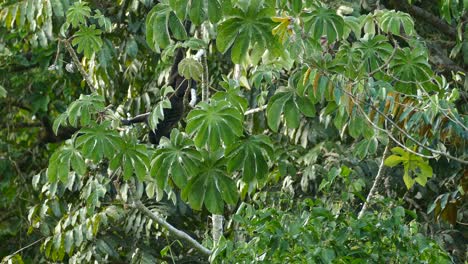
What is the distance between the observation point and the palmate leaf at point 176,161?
3.77 m

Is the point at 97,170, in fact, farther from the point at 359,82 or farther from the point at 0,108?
the point at 359,82

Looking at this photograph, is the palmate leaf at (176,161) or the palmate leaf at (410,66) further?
the palmate leaf at (410,66)

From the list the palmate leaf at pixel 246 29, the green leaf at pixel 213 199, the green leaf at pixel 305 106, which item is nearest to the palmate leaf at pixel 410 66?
the green leaf at pixel 305 106

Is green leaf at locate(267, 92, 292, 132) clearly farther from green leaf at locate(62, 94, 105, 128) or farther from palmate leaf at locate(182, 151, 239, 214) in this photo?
green leaf at locate(62, 94, 105, 128)

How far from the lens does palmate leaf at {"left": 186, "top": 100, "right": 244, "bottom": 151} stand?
12.0 ft

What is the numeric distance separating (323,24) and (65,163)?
1.10m

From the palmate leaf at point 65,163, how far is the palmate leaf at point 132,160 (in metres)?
0.13

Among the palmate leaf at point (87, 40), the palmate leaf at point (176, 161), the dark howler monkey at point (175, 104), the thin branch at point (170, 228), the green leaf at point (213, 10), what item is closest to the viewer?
the green leaf at point (213, 10)

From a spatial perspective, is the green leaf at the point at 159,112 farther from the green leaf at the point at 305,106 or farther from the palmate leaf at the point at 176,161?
the green leaf at the point at 305,106

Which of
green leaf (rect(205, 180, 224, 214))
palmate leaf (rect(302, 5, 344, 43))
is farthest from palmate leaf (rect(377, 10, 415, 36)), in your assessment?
green leaf (rect(205, 180, 224, 214))

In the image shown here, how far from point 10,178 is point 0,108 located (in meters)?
0.59

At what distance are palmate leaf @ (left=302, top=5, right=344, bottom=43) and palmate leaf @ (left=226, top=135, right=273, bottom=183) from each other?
0.45 metres

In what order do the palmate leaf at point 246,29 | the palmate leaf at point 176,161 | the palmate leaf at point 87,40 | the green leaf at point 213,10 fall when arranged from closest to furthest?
the green leaf at point 213,10
the palmate leaf at point 246,29
the palmate leaf at point 176,161
the palmate leaf at point 87,40

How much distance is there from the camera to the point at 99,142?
3881 mm
